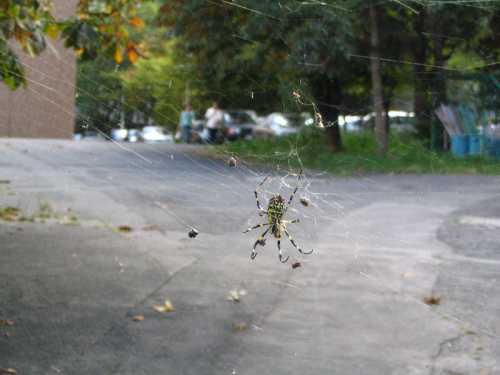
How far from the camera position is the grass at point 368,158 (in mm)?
4992

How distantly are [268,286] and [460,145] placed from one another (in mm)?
2479

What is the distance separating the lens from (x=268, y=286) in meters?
7.14

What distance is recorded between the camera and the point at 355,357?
18.3 ft

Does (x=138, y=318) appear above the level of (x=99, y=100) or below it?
below

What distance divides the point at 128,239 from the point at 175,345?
10.5ft

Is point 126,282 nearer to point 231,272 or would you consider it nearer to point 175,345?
point 231,272

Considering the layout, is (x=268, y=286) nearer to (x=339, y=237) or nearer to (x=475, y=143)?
(x=339, y=237)

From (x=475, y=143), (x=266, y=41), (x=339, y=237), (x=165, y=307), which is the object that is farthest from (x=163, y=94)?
(x=339, y=237)

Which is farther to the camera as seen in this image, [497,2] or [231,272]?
[231,272]

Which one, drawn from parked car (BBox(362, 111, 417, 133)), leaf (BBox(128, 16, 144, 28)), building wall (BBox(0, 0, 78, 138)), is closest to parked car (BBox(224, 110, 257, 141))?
building wall (BBox(0, 0, 78, 138))

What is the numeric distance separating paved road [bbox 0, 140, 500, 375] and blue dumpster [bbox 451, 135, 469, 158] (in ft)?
0.95

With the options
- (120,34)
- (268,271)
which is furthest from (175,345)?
(120,34)

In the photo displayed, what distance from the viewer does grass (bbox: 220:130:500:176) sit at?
4992 millimetres

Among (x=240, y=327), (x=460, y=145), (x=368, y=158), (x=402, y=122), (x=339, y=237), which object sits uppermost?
(x=402, y=122)
